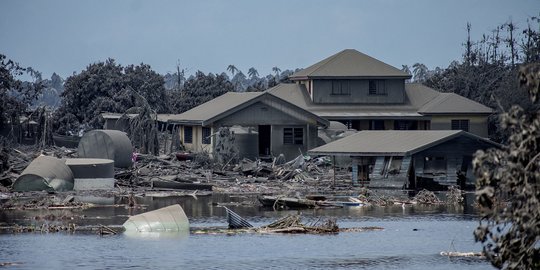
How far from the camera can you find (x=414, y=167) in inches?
2356

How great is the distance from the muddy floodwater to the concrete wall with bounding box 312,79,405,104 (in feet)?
115

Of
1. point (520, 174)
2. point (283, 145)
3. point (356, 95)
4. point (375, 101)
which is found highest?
point (356, 95)

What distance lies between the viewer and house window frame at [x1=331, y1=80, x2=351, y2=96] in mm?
84312

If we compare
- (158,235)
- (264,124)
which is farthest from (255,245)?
(264,124)

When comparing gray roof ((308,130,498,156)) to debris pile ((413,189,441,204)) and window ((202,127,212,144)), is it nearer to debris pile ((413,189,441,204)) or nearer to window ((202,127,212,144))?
debris pile ((413,189,441,204))

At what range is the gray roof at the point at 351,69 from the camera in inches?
3292

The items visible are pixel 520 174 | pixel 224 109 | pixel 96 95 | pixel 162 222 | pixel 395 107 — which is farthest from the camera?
pixel 96 95

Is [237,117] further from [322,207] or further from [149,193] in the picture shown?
[322,207]

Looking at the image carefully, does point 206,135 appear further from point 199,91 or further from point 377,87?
point 199,91

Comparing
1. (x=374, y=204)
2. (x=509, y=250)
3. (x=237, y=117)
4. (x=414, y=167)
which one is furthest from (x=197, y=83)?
(x=509, y=250)

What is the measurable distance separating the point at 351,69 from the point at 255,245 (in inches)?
1855

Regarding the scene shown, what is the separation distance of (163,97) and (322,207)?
5310cm

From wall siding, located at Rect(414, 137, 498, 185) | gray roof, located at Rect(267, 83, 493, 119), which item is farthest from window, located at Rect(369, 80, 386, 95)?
wall siding, located at Rect(414, 137, 498, 185)

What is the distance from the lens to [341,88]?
277 feet
